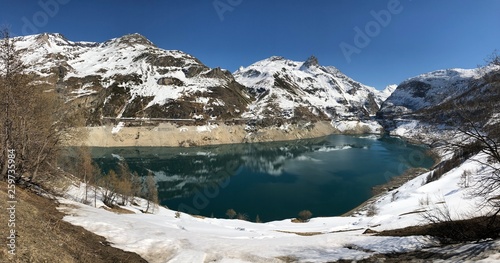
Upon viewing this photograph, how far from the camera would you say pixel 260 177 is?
111 m

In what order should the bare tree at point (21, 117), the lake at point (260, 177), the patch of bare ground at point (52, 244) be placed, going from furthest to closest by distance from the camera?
the lake at point (260, 177), the bare tree at point (21, 117), the patch of bare ground at point (52, 244)

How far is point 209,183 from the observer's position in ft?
339

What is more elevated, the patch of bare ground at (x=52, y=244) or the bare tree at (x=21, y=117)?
the bare tree at (x=21, y=117)

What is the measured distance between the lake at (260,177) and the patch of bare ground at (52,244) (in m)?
57.2

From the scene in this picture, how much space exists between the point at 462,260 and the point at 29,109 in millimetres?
25215

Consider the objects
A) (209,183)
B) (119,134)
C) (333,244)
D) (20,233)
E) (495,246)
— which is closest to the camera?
(20,233)

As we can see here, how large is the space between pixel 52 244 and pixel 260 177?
10269cm

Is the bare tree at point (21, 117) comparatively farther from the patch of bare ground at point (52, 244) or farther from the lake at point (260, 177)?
the lake at point (260, 177)

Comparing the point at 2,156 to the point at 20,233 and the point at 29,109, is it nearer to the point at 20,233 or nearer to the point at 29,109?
the point at 29,109

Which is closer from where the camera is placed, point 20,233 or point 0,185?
point 20,233

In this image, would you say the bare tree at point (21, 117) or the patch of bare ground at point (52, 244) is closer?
the patch of bare ground at point (52, 244)

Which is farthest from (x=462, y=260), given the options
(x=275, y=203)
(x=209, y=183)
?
(x=209, y=183)

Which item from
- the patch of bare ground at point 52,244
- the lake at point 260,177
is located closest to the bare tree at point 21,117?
the patch of bare ground at point 52,244

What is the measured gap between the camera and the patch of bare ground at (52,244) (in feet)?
26.5
